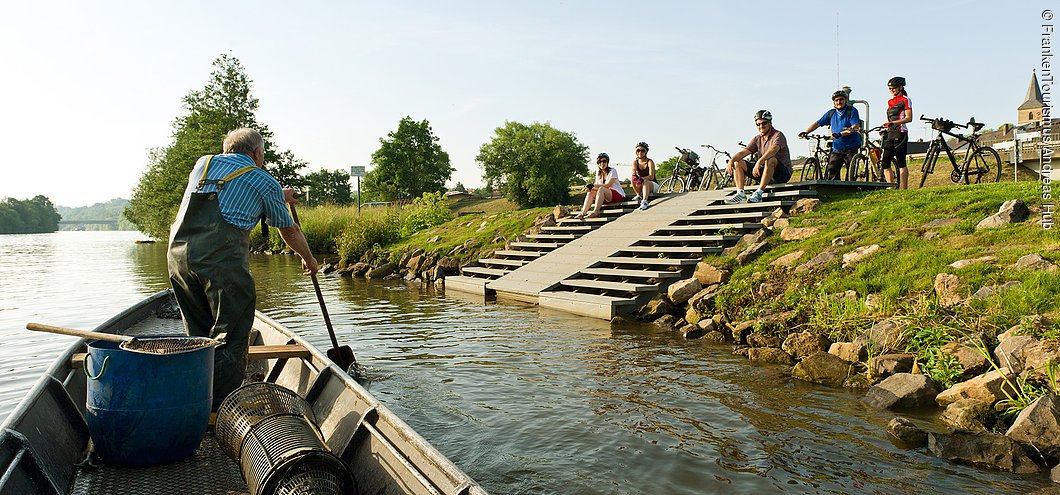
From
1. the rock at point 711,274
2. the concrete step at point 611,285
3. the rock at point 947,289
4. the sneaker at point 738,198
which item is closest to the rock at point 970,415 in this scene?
the rock at point 947,289

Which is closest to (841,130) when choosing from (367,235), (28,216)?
(367,235)

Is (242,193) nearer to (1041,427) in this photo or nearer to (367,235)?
(1041,427)

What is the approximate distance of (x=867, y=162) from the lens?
14.6 meters

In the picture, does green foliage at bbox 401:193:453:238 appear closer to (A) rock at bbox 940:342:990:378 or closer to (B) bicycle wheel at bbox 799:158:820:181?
(B) bicycle wheel at bbox 799:158:820:181

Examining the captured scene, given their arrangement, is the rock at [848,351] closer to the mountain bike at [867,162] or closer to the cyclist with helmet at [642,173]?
the mountain bike at [867,162]

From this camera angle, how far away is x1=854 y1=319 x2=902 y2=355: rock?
7406 mm

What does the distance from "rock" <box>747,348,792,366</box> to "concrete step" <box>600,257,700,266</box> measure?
400 cm

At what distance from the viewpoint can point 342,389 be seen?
5.00 m

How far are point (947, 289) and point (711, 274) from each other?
155 inches

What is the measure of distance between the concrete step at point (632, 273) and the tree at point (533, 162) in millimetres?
52823

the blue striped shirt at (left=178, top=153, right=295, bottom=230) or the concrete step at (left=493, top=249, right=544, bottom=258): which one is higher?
the blue striped shirt at (left=178, top=153, right=295, bottom=230)

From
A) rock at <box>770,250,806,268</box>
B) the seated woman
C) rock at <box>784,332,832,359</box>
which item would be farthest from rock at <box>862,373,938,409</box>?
the seated woman

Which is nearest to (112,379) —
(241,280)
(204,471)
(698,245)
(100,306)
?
(204,471)

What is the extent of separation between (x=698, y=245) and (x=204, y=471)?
10.4 m
